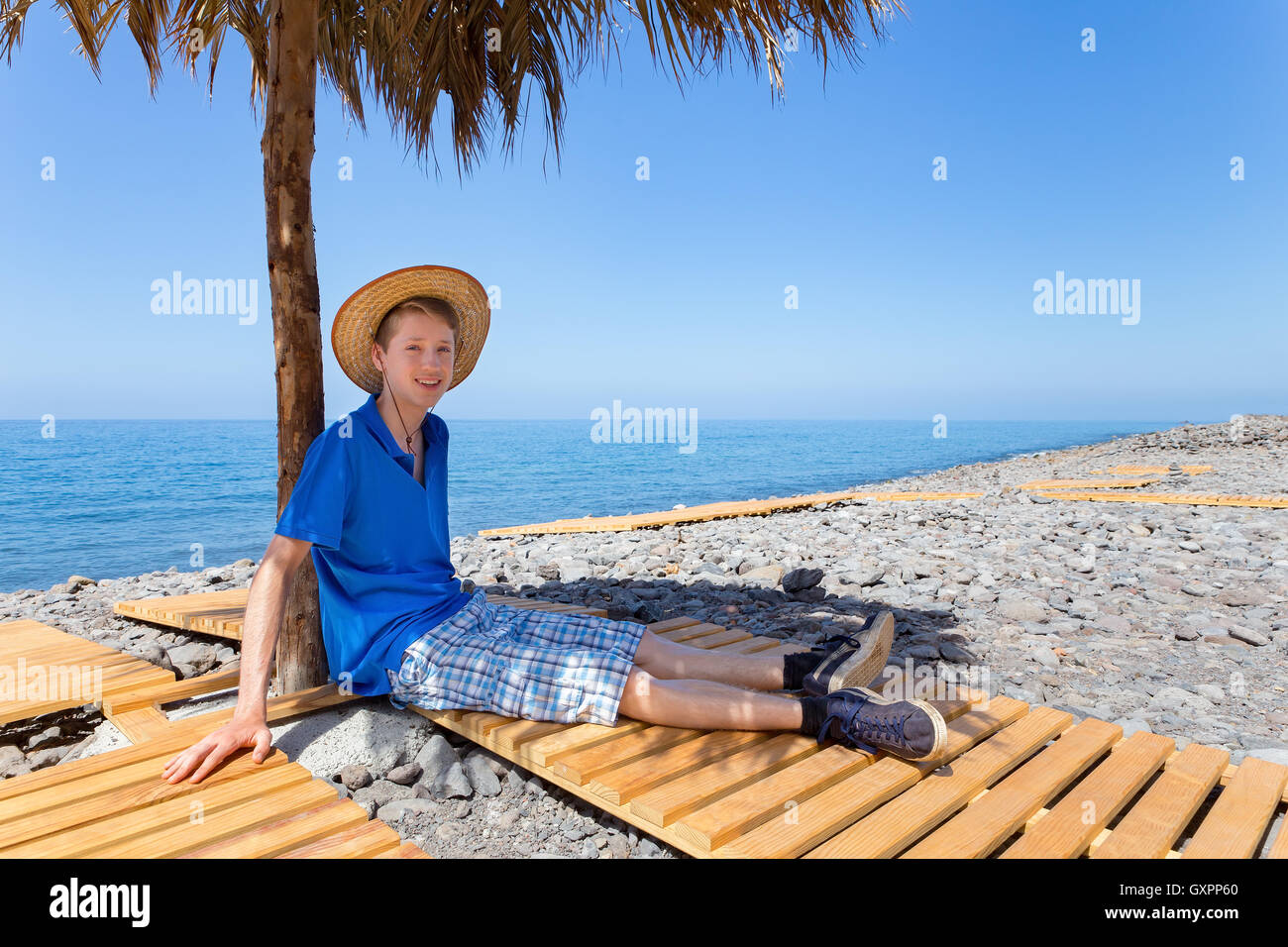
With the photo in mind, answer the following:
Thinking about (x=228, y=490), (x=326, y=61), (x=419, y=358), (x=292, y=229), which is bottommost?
(x=228, y=490)

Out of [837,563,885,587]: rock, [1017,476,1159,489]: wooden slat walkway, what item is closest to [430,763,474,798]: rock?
[837,563,885,587]: rock

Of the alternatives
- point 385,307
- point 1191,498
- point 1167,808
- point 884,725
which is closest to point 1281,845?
point 1167,808

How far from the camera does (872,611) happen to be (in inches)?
196

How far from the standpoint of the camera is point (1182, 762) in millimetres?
2547

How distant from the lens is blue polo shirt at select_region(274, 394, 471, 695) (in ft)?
8.66

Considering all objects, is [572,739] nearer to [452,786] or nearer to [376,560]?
[452,786]

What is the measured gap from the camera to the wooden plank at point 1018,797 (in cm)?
197

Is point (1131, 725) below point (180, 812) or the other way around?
below

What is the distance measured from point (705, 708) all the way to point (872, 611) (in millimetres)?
2712

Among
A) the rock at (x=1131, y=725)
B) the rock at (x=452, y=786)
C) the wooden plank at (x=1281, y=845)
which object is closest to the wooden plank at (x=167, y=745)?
the rock at (x=452, y=786)

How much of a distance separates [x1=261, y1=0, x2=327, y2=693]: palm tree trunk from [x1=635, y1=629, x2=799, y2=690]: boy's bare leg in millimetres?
1629

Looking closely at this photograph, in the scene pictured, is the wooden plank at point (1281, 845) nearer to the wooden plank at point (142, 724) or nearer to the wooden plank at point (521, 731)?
the wooden plank at point (521, 731)

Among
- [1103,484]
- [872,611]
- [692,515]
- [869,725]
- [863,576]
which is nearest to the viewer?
[869,725]
